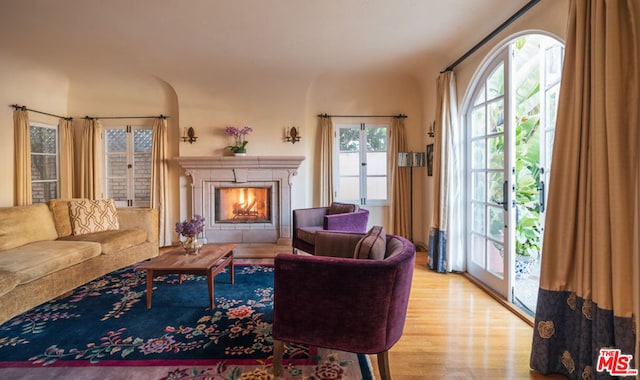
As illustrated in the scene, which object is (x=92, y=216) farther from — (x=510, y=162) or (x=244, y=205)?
(x=510, y=162)

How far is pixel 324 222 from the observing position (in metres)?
3.72

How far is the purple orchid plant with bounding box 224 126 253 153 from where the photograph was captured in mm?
4988

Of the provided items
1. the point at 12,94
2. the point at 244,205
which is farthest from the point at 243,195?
the point at 12,94

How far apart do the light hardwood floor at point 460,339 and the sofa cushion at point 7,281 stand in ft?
9.28

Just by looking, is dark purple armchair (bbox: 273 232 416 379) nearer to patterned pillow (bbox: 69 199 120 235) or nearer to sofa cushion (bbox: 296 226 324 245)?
sofa cushion (bbox: 296 226 324 245)

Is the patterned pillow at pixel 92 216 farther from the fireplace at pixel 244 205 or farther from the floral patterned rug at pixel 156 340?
the fireplace at pixel 244 205

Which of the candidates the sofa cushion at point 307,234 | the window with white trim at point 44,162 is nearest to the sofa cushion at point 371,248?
the sofa cushion at point 307,234

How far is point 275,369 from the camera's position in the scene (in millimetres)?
1842

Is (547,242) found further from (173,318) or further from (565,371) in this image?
(173,318)

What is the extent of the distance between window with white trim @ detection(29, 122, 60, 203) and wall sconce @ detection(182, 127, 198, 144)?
2.15 metres

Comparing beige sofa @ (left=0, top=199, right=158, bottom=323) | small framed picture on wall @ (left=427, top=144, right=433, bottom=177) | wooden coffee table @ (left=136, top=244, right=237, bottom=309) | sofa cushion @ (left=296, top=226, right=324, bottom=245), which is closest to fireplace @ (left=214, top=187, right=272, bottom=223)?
beige sofa @ (left=0, top=199, right=158, bottom=323)

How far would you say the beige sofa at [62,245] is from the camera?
2.56 meters

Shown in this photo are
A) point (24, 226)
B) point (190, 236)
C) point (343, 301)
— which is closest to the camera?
point (343, 301)
